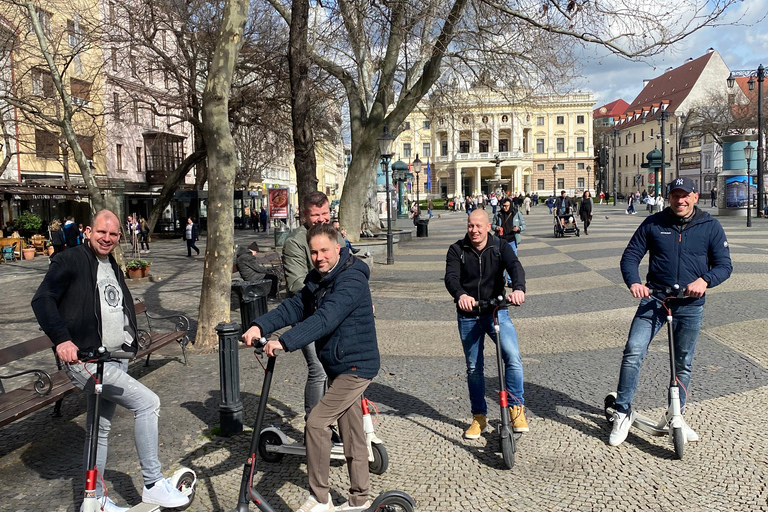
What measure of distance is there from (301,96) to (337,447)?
10.6 m

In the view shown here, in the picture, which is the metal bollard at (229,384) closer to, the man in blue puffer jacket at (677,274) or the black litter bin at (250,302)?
the man in blue puffer jacket at (677,274)

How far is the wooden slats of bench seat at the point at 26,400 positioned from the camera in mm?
4461

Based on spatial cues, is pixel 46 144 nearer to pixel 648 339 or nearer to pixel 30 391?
pixel 30 391

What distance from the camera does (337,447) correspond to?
425 cm

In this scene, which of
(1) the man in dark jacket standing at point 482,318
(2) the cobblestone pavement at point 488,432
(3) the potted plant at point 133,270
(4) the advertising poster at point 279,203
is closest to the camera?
(2) the cobblestone pavement at point 488,432

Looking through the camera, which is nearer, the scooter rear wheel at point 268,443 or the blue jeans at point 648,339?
the scooter rear wheel at point 268,443

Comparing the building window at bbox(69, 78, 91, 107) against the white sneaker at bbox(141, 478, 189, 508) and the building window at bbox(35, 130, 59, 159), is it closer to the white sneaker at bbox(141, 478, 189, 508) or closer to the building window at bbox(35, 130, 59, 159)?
the building window at bbox(35, 130, 59, 159)

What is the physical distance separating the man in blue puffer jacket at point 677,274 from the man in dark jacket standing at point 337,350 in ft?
6.74

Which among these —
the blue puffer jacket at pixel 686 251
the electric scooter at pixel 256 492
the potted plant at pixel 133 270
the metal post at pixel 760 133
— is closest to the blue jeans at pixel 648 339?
the blue puffer jacket at pixel 686 251

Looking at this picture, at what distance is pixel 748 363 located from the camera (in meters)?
6.34

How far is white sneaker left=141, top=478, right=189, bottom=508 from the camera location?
3705 mm

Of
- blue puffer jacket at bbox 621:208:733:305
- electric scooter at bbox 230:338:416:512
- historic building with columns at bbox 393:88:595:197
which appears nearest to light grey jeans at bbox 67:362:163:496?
electric scooter at bbox 230:338:416:512

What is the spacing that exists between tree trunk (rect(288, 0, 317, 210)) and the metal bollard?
7607mm

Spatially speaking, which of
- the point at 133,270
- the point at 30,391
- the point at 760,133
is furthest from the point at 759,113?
the point at 30,391
